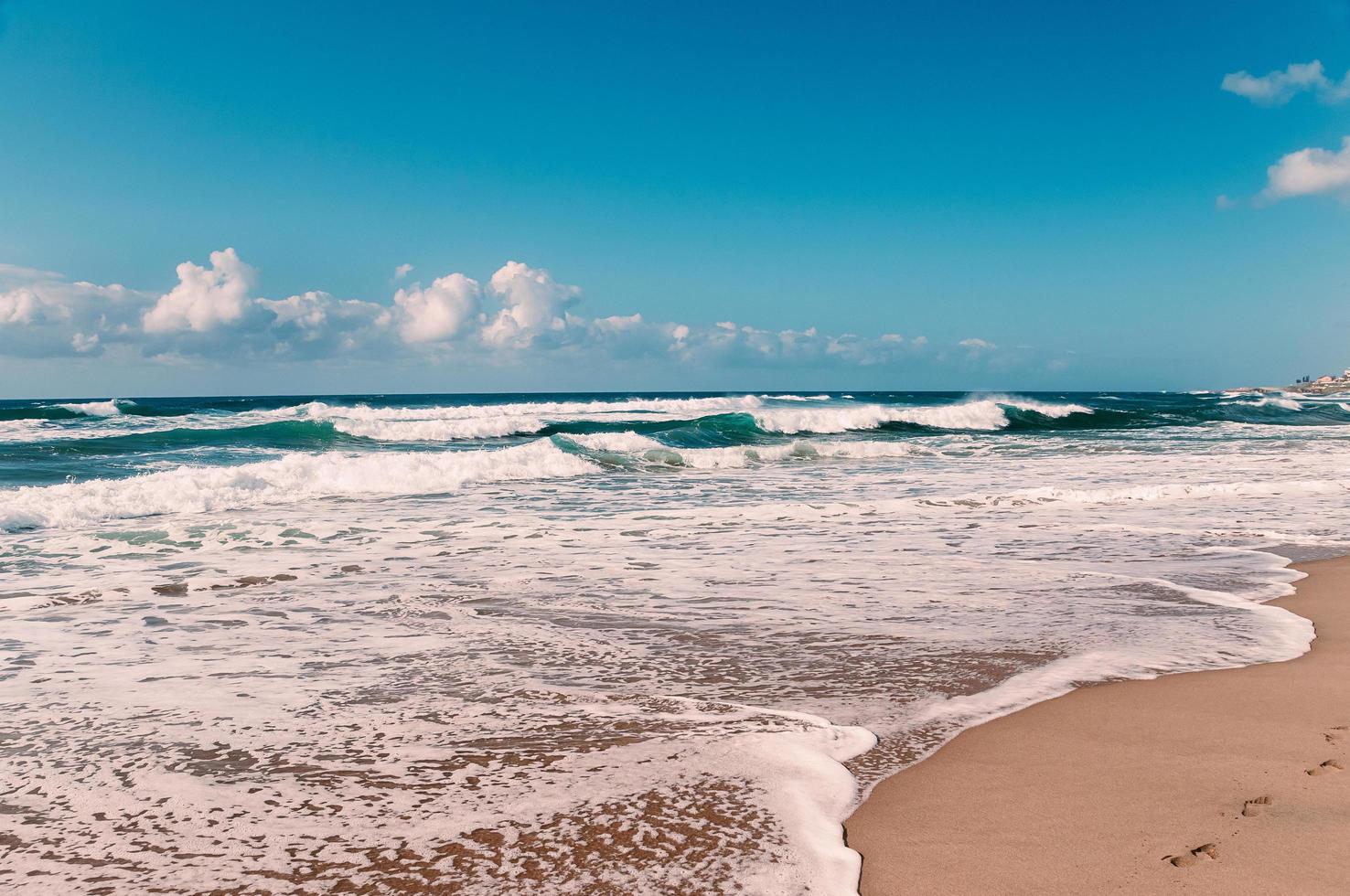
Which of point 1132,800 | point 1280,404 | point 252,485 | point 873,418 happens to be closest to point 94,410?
point 252,485

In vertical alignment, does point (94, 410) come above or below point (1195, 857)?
above

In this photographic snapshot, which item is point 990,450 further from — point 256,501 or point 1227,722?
point 1227,722

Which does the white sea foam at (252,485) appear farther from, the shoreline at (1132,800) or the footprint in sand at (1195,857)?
the footprint in sand at (1195,857)

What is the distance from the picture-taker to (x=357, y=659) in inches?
182

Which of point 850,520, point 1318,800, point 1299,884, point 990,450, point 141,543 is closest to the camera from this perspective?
point 1299,884

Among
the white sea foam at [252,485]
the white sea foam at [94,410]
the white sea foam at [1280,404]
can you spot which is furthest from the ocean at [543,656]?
the white sea foam at [1280,404]

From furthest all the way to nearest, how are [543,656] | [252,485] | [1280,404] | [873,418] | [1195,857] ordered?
1. [1280,404]
2. [873,418]
3. [252,485]
4. [543,656]
5. [1195,857]

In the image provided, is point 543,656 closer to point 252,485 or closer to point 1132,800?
point 1132,800

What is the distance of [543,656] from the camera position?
4668 mm

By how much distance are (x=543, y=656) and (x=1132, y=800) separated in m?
2.96

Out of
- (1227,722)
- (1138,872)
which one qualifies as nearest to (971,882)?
(1138,872)

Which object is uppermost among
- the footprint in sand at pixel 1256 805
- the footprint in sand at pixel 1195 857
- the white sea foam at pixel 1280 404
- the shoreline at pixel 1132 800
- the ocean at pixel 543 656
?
the white sea foam at pixel 1280 404

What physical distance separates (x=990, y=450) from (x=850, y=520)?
14166mm

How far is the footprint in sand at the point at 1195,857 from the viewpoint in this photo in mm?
2398
